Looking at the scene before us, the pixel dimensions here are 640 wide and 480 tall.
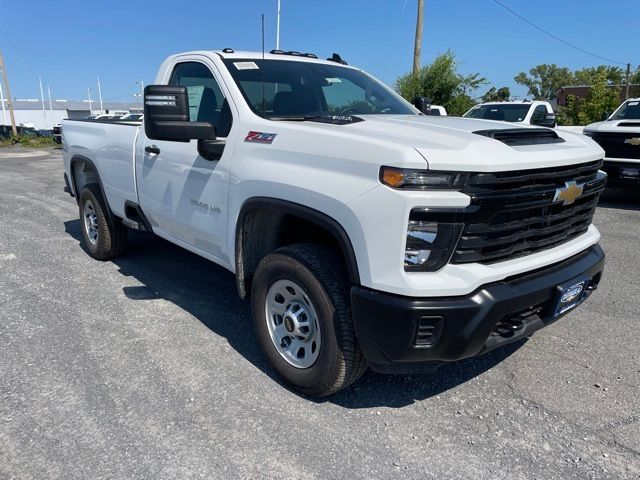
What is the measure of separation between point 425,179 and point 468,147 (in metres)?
0.28

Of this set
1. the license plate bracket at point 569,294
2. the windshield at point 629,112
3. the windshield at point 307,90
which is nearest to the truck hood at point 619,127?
the windshield at point 629,112

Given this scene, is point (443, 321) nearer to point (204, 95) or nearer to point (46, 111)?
point (204, 95)

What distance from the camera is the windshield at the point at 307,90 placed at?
3.56 meters

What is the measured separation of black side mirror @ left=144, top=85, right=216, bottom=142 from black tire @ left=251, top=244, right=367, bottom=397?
3.15 feet

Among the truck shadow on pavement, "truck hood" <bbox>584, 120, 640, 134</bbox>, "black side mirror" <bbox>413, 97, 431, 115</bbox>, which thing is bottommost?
the truck shadow on pavement

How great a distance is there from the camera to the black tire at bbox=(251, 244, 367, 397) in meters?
2.70

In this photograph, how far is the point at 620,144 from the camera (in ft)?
28.1

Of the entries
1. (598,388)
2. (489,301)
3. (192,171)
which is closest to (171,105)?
Result: (192,171)

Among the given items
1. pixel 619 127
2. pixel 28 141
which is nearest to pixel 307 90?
pixel 619 127

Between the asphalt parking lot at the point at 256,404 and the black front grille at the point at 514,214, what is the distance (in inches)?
38.3

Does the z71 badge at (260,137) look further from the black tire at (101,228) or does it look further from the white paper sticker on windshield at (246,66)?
the black tire at (101,228)

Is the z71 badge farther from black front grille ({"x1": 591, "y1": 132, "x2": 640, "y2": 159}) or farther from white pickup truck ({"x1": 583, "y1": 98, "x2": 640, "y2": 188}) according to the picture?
black front grille ({"x1": 591, "y1": 132, "x2": 640, "y2": 159})

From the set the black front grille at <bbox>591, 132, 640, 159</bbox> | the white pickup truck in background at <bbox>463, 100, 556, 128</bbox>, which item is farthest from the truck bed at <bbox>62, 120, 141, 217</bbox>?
the white pickup truck in background at <bbox>463, 100, 556, 128</bbox>

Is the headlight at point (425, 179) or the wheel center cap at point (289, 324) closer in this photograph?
the headlight at point (425, 179)
